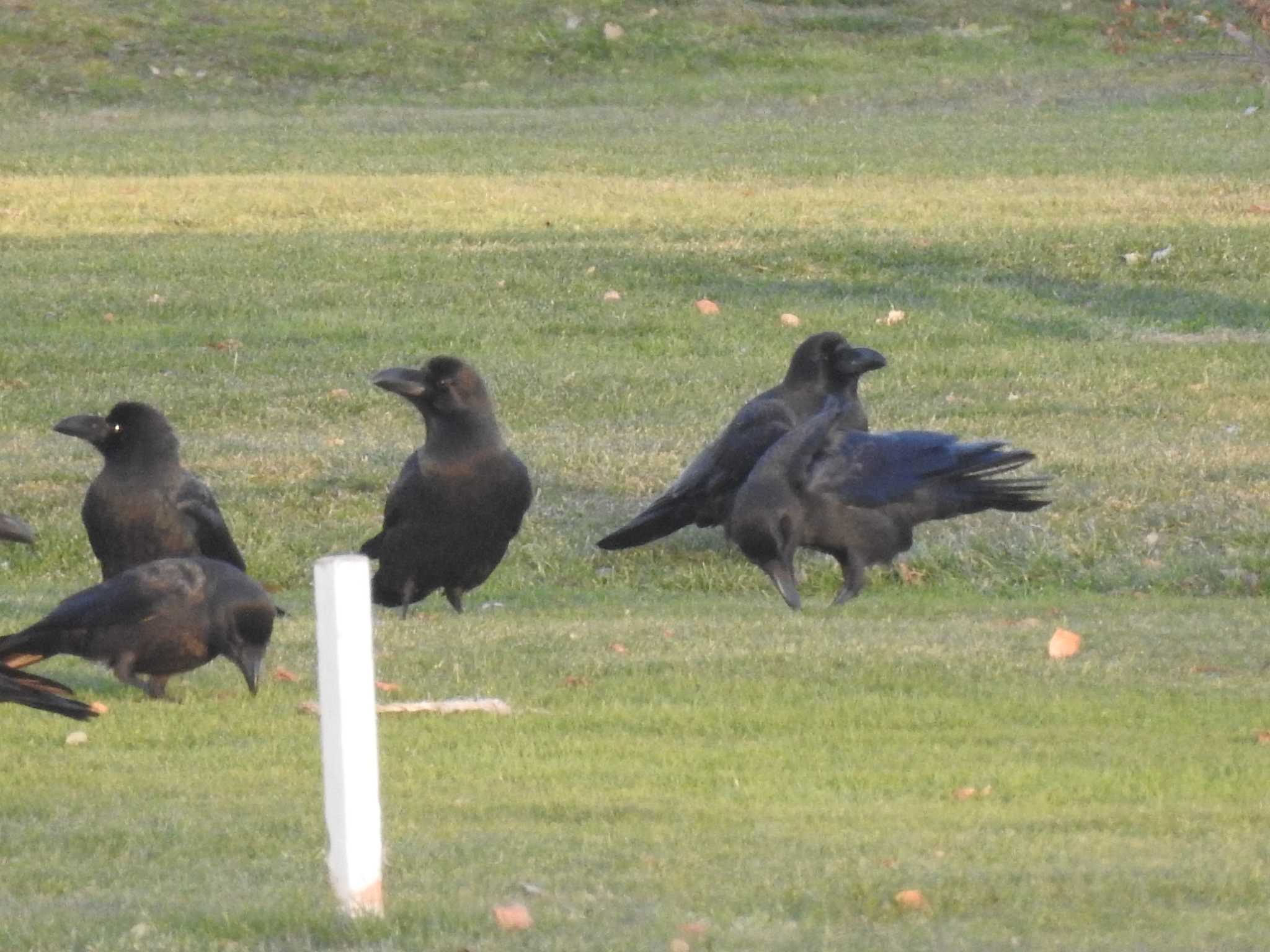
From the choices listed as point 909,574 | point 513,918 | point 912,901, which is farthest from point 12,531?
point 909,574

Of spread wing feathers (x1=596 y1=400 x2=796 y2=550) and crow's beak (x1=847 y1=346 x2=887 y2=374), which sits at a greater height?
crow's beak (x1=847 y1=346 x2=887 y2=374)

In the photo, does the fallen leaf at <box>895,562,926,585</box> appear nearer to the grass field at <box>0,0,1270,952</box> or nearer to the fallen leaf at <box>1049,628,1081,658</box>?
the grass field at <box>0,0,1270,952</box>

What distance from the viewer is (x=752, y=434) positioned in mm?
10367

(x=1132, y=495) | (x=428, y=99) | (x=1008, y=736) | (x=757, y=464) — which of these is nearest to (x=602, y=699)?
(x=1008, y=736)

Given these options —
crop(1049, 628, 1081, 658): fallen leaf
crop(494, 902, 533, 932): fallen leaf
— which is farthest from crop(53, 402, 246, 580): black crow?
crop(494, 902, 533, 932): fallen leaf

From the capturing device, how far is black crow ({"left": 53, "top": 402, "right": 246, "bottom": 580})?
8.99 meters

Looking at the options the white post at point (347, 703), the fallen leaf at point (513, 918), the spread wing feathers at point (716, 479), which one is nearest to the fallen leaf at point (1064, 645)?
the spread wing feathers at point (716, 479)

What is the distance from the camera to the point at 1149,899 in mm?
5102

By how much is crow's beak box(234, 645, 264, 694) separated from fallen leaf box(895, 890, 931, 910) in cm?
343

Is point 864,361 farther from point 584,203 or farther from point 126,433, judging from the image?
point 584,203

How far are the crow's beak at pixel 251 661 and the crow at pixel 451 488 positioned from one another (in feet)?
4.66

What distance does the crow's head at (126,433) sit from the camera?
29.5ft

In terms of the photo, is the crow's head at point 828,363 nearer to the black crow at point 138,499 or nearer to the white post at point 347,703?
the black crow at point 138,499

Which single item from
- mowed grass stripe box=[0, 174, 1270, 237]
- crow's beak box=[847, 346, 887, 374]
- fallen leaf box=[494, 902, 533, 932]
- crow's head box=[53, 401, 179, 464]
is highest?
fallen leaf box=[494, 902, 533, 932]
